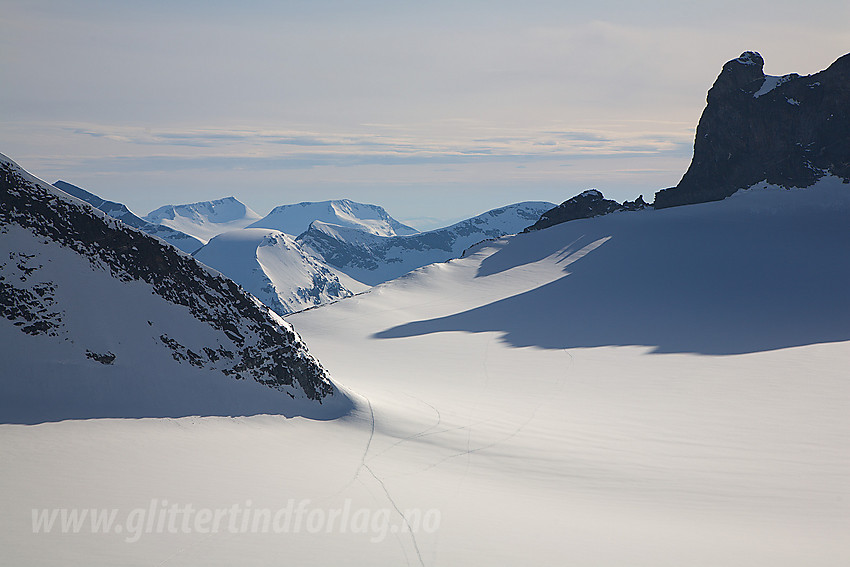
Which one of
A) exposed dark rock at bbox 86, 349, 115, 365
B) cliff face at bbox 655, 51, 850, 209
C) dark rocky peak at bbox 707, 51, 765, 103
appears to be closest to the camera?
exposed dark rock at bbox 86, 349, 115, 365

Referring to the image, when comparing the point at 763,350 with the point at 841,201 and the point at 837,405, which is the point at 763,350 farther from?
the point at 841,201

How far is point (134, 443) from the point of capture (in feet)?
38.6

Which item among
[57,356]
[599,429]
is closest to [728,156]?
[599,429]

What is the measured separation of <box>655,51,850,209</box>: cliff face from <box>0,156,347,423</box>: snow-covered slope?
56.5 m

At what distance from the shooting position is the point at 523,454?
1470cm

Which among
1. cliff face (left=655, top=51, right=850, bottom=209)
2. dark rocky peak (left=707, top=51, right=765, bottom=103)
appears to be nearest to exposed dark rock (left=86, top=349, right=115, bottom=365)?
cliff face (left=655, top=51, right=850, bottom=209)

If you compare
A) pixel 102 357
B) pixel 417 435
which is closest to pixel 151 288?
pixel 102 357

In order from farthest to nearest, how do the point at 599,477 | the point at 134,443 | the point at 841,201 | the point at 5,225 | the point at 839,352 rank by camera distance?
the point at 841,201
the point at 839,352
the point at 5,225
the point at 599,477
the point at 134,443

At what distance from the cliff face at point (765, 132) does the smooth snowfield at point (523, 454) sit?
28022 mm

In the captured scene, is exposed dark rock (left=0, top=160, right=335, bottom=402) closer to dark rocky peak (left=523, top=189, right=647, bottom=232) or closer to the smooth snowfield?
the smooth snowfield

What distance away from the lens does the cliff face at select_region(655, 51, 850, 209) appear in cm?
5706

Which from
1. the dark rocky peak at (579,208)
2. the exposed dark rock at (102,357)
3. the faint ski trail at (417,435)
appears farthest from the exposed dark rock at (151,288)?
the dark rocky peak at (579,208)

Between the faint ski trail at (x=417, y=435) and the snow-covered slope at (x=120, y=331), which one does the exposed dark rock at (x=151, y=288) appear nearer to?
the snow-covered slope at (x=120, y=331)

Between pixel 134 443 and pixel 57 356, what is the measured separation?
134 inches
